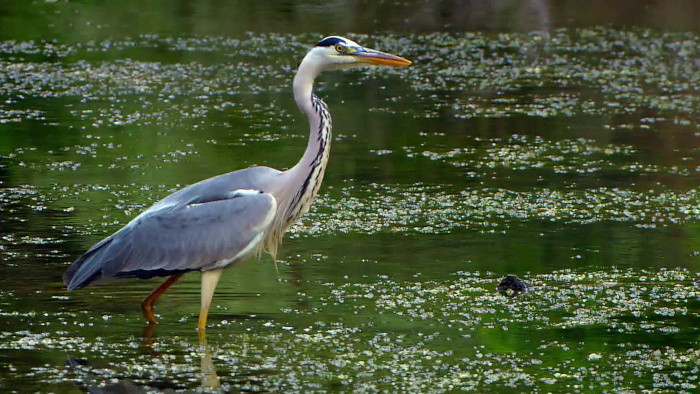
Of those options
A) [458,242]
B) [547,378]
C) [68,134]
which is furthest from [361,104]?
[547,378]

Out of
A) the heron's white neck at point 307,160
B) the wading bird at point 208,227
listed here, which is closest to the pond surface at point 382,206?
the wading bird at point 208,227

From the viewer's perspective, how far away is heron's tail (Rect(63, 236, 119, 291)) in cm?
644

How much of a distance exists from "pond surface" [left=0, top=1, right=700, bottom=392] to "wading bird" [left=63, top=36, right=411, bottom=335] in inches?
9.9

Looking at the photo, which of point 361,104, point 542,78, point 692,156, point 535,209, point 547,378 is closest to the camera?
point 547,378

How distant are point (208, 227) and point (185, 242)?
5.4 inches

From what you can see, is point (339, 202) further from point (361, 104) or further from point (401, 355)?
point (361, 104)

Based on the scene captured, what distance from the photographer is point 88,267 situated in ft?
21.3

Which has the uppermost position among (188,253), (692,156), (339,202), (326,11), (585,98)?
(326,11)

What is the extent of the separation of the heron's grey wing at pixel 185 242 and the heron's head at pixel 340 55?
0.86m

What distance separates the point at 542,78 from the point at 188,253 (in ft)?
30.2

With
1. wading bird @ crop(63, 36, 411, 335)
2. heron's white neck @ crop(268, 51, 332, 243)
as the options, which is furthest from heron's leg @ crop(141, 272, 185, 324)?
heron's white neck @ crop(268, 51, 332, 243)

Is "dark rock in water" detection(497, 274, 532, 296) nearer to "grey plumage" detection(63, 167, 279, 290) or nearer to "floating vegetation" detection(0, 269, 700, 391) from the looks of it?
"floating vegetation" detection(0, 269, 700, 391)

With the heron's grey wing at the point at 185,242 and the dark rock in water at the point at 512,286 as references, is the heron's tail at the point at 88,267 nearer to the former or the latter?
the heron's grey wing at the point at 185,242

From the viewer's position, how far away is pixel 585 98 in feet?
44.9
